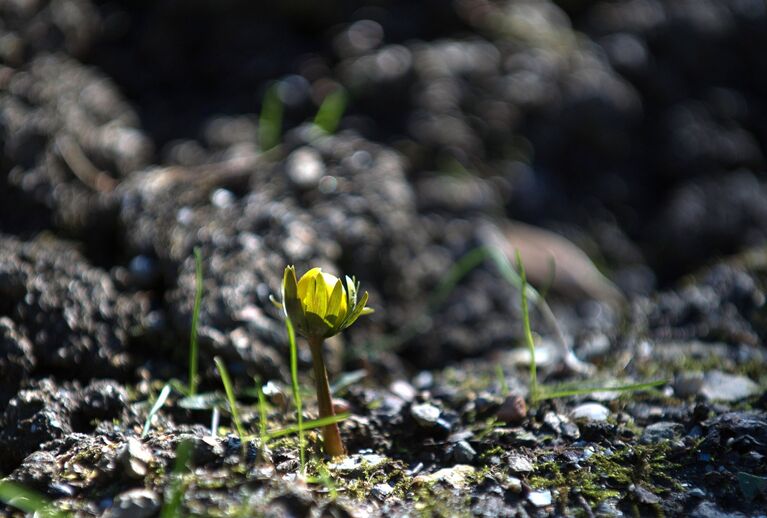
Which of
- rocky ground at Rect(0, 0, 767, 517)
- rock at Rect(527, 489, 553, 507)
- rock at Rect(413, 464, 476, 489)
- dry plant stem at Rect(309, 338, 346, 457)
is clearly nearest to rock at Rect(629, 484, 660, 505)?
rocky ground at Rect(0, 0, 767, 517)

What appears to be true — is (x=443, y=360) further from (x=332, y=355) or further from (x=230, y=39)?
(x=230, y=39)

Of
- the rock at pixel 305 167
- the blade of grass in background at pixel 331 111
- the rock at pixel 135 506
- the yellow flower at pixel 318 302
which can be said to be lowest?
the rock at pixel 135 506

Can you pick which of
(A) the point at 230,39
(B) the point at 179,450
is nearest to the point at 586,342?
(B) the point at 179,450

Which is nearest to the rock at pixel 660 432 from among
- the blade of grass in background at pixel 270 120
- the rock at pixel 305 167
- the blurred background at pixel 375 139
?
the blurred background at pixel 375 139

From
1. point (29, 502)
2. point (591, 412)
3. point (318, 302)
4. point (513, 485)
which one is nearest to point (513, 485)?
point (513, 485)

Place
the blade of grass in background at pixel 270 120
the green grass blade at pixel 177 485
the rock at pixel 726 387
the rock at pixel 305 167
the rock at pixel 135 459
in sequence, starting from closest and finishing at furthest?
the green grass blade at pixel 177 485 → the rock at pixel 135 459 → the rock at pixel 726 387 → the rock at pixel 305 167 → the blade of grass in background at pixel 270 120

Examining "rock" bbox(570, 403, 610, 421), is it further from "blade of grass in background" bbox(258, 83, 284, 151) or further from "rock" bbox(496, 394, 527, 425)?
"blade of grass in background" bbox(258, 83, 284, 151)

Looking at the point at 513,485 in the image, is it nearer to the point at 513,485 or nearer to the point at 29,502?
the point at 513,485

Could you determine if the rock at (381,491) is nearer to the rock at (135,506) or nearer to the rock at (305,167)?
the rock at (135,506)
